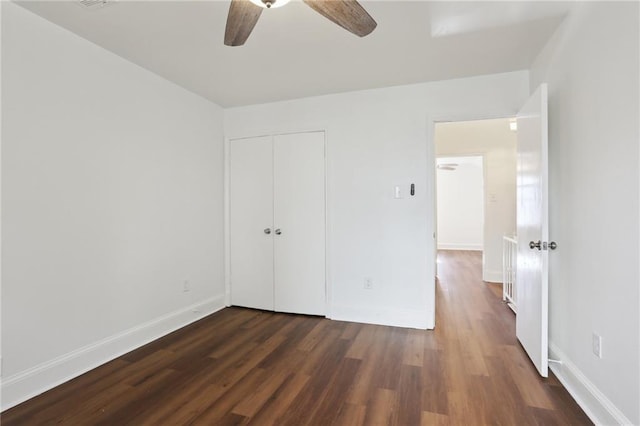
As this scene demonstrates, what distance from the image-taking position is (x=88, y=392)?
1.96m

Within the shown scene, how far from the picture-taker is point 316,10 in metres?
1.42

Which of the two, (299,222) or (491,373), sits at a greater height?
(299,222)

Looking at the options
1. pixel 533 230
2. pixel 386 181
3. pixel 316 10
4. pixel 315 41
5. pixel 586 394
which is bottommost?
pixel 586 394

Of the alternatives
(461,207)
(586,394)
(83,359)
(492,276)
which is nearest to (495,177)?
(492,276)

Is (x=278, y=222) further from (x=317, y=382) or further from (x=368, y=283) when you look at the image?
(x=317, y=382)

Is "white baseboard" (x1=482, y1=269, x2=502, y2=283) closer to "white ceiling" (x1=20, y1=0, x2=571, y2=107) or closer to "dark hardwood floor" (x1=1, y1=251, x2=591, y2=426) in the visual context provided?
"dark hardwood floor" (x1=1, y1=251, x2=591, y2=426)

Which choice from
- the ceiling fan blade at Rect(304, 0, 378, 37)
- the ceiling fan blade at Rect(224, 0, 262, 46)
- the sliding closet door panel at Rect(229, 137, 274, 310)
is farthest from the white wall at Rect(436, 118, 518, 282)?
the ceiling fan blade at Rect(224, 0, 262, 46)

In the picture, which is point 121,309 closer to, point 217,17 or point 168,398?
point 168,398

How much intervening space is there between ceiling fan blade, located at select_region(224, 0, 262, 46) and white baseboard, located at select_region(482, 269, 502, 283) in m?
4.80

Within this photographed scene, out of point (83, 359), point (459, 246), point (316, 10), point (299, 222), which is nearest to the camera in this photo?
point (316, 10)

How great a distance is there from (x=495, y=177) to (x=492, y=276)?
61.8 inches

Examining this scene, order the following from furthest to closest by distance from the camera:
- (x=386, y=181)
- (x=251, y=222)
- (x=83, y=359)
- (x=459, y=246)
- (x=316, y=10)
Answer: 1. (x=459, y=246)
2. (x=251, y=222)
3. (x=386, y=181)
4. (x=83, y=359)
5. (x=316, y=10)

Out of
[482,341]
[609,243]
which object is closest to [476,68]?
[609,243]

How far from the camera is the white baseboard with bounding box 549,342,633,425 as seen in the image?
151cm
